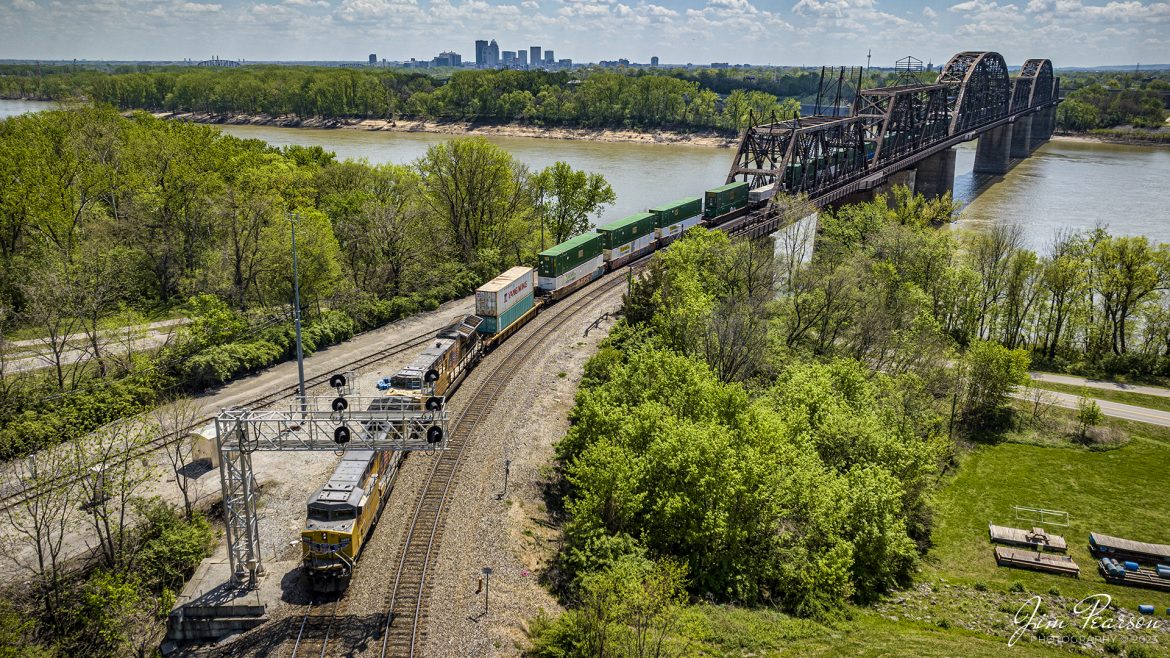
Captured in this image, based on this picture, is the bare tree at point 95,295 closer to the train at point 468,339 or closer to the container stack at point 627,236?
the train at point 468,339

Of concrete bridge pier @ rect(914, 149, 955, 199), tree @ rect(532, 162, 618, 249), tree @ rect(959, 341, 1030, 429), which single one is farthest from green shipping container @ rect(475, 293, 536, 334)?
concrete bridge pier @ rect(914, 149, 955, 199)

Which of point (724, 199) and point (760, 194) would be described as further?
point (760, 194)

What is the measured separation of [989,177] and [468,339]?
117m

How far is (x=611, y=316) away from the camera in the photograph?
4728cm

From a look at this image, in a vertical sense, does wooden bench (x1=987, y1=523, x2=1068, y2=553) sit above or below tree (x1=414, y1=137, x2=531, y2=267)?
below

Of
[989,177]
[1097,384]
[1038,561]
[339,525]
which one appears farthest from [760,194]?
[989,177]

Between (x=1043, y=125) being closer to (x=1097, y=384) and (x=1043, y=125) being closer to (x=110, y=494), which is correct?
(x=1097, y=384)

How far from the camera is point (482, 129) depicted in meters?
178

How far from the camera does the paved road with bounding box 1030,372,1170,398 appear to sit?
145 ft

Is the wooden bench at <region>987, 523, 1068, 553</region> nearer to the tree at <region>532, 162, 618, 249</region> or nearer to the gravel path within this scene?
the gravel path

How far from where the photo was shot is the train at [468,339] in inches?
856

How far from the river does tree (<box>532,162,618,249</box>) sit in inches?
798

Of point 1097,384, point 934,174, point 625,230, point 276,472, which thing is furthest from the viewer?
point 934,174

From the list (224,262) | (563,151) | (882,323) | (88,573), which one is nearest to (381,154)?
(563,151)
